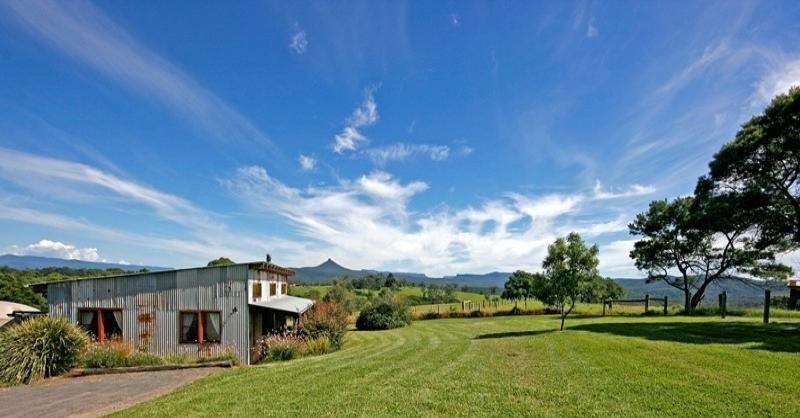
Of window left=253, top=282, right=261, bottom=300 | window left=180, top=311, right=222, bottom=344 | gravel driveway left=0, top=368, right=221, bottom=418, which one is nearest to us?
gravel driveway left=0, top=368, right=221, bottom=418

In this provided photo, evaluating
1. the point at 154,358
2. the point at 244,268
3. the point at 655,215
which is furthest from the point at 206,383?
the point at 655,215

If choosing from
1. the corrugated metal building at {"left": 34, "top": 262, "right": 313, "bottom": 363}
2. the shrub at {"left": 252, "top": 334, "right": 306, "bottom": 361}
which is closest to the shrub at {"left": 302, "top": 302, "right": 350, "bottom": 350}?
the shrub at {"left": 252, "top": 334, "right": 306, "bottom": 361}

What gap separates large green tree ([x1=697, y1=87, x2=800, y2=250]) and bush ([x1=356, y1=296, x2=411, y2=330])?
63.9ft

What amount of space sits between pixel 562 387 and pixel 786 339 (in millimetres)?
8934

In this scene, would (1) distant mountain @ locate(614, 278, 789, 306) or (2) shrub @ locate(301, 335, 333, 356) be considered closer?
(2) shrub @ locate(301, 335, 333, 356)

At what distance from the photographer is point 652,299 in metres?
28.4

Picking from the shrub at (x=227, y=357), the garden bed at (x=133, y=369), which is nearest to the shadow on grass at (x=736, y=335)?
the shrub at (x=227, y=357)

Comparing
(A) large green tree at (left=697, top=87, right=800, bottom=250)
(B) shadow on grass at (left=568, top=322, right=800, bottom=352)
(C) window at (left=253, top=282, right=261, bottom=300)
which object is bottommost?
(B) shadow on grass at (left=568, top=322, right=800, bottom=352)

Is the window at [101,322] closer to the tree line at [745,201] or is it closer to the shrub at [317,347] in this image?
the shrub at [317,347]

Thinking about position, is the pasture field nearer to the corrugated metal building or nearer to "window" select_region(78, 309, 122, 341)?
"window" select_region(78, 309, 122, 341)

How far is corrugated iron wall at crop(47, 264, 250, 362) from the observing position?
17.4 m

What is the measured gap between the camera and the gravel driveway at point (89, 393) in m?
9.14

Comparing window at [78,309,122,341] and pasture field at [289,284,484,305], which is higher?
window at [78,309,122,341]

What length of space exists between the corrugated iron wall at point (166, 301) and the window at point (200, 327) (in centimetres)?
20
